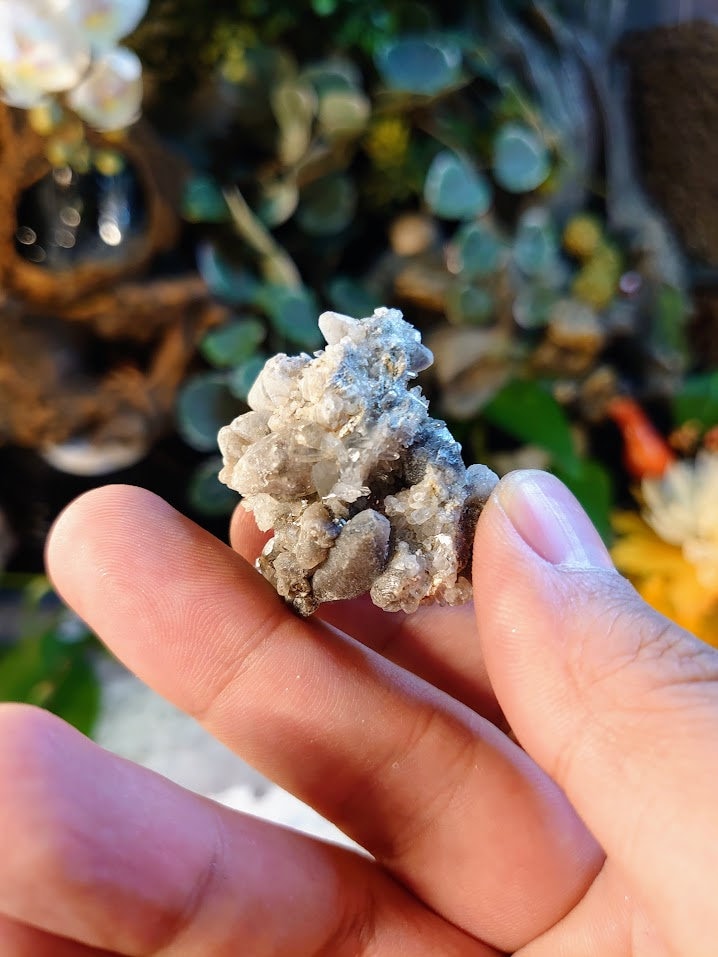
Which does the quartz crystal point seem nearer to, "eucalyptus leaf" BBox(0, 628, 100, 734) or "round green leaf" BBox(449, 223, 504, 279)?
"round green leaf" BBox(449, 223, 504, 279)

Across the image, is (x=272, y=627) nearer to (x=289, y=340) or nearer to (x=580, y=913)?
(x=580, y=913)

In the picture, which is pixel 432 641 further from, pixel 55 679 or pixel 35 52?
pixel 35 52

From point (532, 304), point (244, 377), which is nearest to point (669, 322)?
Answer: point (532, 304)

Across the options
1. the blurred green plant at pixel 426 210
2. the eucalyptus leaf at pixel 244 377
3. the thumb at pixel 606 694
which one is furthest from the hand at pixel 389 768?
the blurred green plant at pixel 426 210

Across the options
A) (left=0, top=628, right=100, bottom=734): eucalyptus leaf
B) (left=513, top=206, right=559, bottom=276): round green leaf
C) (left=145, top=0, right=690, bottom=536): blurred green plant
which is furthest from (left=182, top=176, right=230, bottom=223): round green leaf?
(left=0, top=628, right=100, bottom=734): eucalyptus leaf

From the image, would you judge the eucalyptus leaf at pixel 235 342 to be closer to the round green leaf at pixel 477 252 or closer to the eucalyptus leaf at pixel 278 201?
the eucalyptus leaf at pixel 278 201

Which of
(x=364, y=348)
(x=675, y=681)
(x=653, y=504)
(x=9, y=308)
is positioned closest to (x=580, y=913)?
(x=675, y=681)

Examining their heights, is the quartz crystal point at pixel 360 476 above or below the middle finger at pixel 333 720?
above
